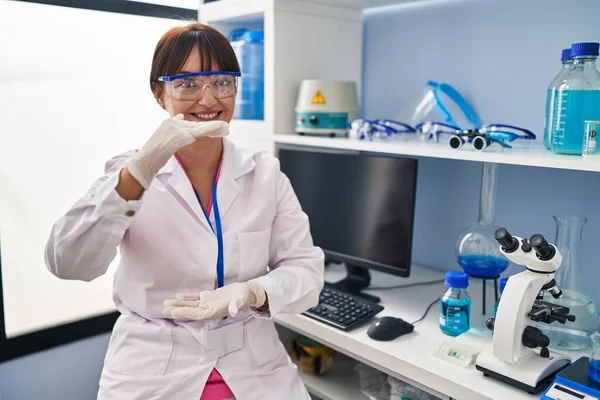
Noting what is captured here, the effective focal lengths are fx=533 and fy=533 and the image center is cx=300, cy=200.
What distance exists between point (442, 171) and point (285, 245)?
798 mm

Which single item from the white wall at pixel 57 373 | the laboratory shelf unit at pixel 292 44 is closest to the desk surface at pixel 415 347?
the laboratory shelf unit at pixel 292 44

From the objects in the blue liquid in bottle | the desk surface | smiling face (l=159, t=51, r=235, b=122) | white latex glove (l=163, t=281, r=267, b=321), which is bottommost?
the desk surface

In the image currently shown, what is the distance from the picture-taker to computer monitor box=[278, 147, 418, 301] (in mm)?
1652

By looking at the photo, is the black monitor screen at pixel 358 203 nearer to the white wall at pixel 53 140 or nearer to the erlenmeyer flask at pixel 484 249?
the erlenmeyer flask at pixel 484 249

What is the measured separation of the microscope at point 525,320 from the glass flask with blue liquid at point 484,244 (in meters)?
0.32

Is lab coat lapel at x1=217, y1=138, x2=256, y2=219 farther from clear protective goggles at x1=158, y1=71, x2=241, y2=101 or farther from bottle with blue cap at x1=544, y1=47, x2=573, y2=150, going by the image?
bottle with blue cap at x1=544, y1=47, x2=573, y2=150

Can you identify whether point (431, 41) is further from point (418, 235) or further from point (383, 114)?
point (418, 235)

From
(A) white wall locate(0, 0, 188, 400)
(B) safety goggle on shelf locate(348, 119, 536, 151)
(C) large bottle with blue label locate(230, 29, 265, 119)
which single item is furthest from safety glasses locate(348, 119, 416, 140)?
(A) white wall locate(0, 0, 188, 400)

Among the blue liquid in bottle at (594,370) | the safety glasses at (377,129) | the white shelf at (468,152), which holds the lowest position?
the blue liquid in bottle at (594,370)

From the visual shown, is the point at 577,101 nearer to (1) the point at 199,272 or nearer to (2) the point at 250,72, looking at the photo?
(1) the point at 199,272

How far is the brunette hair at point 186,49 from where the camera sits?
1299 mm

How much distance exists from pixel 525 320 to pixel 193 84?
3.19 ft

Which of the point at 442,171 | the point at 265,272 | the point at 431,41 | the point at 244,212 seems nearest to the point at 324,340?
the point at 265,272

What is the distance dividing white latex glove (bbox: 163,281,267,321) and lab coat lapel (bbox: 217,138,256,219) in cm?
20
